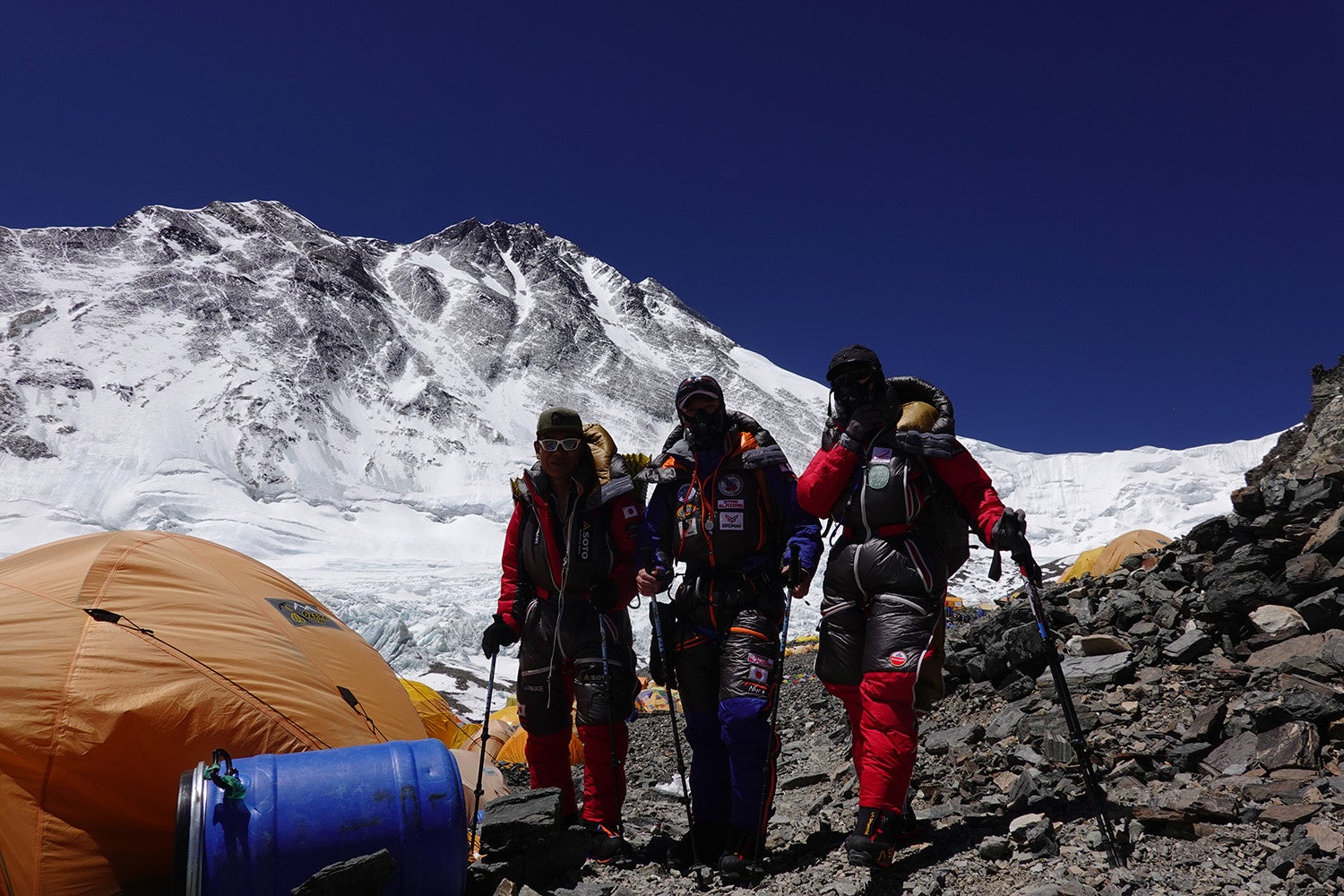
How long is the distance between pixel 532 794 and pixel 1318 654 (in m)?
3.97

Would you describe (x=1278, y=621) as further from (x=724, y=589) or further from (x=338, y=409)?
(x=338, y=409)

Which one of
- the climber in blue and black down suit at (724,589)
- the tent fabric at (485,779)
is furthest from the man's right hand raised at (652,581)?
the tent fabric at (485,779)

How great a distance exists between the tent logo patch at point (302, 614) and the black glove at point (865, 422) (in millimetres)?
3202

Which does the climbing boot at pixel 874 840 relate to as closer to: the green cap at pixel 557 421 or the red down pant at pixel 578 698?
the red down pant at pixel 578 698

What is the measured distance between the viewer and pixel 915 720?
3395mm

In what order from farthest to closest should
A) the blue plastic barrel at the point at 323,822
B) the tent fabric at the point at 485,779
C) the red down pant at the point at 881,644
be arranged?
1. the tent fabric at the point at 485,779
2. the red down pant at the point at 881,644
3. the blue plastic barrel at the point at 323,822

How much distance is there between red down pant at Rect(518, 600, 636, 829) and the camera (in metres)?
4.13

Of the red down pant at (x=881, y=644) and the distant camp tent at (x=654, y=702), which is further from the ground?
the red down pant at (x=881, y=644)

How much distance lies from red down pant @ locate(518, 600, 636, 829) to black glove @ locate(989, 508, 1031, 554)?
2.02 m

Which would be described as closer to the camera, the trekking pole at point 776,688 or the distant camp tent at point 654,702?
the trekking pole at point 776,688

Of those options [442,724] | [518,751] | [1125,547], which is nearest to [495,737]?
[518,751]

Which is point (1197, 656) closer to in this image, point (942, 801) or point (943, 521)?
point (942, 801)

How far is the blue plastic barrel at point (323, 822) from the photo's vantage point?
261 cm

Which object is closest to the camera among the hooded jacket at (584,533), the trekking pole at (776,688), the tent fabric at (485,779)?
the trekking pole at (776,688)
